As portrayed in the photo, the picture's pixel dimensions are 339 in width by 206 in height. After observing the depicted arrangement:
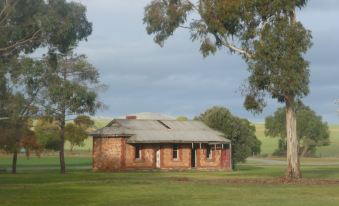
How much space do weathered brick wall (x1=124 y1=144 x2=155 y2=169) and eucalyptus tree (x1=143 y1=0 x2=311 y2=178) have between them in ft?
66.4

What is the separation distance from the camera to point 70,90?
53.6 meters

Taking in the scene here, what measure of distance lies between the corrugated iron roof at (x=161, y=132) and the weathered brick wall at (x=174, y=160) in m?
1.13

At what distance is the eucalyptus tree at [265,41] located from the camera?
41031mm

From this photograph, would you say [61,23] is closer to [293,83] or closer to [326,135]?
[293,83]

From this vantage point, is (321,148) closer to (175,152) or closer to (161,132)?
(175,152)

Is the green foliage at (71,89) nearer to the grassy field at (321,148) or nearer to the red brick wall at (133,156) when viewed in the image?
the red brick wall at (133,156)

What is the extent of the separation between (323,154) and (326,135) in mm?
18949

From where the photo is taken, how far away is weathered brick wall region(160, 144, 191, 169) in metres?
65.5

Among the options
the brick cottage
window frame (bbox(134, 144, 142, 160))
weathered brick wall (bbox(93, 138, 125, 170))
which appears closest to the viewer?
weathered brick wall (bbox(93, 138, 125, 170))

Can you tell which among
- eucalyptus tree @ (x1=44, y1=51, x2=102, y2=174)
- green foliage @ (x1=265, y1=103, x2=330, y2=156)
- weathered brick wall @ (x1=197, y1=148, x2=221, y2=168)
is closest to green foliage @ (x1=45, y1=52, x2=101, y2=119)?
eucalyptus tree @ (x1=44, y1=51, x2=102, y2=174)

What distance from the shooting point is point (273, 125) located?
130625mm

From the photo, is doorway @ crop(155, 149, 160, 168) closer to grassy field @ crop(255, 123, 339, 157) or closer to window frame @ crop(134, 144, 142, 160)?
window frame @ crop(134, 144, 142, 160)

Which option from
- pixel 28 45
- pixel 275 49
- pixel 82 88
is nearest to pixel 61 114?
pixel 82 88

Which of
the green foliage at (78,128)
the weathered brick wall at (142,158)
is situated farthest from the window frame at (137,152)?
the green foliage at (78,128)
